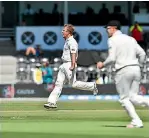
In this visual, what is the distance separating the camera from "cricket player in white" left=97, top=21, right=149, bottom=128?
434 inches

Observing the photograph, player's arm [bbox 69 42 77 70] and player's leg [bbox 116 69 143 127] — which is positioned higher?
player's arm [bbox 69 42 77 70]

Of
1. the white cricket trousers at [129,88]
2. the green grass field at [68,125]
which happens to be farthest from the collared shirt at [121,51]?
the green grass field at [68,125]

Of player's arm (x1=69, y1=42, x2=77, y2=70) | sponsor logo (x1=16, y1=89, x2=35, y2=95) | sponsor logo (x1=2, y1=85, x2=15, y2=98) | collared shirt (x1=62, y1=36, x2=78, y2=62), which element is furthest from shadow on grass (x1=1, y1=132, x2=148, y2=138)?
sponsor logo (x1=16, y1=89, x2=35, y2=95)

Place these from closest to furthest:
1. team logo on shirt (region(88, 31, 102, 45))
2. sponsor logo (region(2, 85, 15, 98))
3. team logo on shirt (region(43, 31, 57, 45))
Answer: sponsor logo (region(2, 85, 15, 98)) < team logo on shirt (region(43, 31, 57, 45)) < team logo on shirt (region(88, 31, 102, 45))

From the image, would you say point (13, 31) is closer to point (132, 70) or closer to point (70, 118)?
point (70, 118)

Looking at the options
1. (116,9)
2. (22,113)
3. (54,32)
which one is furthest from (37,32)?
(22,113)

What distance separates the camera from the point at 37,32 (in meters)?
33.1

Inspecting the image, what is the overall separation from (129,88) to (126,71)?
0.99ft

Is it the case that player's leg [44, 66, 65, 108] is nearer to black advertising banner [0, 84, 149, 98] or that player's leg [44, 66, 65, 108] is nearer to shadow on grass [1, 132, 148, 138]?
shadow on grass [1, 132, 148, 138]

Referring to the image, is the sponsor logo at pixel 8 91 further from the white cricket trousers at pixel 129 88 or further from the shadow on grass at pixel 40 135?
the shadow on grass at pixel 40 135

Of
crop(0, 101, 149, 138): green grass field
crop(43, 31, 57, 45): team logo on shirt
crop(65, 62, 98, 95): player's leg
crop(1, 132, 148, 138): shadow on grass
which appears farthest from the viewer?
crop(43, 31, 57, 45): team logo on shirt

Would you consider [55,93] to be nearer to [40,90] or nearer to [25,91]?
[40,90]

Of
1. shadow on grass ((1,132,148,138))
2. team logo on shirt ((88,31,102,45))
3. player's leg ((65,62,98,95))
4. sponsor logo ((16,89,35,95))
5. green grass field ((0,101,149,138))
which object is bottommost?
sponsor logo ((16,89,35,95))

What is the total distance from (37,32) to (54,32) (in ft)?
2.74
